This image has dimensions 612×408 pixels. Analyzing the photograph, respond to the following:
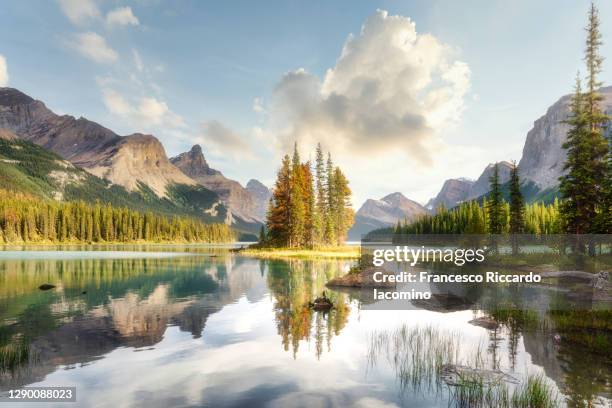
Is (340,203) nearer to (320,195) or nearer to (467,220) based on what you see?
(320,195)

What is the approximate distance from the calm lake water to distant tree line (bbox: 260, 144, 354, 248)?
51993 millimetres

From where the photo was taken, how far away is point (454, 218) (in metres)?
135

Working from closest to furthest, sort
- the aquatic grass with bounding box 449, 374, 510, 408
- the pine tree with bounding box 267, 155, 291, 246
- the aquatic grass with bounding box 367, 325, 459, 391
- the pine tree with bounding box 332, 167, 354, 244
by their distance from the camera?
1. the aquatic grass with bounding box 449, 374, 510, 408
2. the aquatic grass with bounding box 367, 325, 459, 391
3. the pine tree with bounding box 267, 155, 291, 246
4. the pine tree with bounding box 332, 167, 354, 244

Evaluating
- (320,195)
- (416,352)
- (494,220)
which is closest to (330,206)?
(320,195)

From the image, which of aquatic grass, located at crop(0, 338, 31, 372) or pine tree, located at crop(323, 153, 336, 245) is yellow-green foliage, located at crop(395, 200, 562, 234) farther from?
aquatic grass, located at crop(0, 338, 31, 372)

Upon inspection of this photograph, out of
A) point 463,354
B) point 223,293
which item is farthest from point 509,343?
point 223,293

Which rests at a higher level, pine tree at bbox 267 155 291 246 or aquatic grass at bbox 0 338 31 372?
pine tree at bbox 267 155 291 246

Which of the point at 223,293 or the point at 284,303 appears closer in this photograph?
the point at 284,303

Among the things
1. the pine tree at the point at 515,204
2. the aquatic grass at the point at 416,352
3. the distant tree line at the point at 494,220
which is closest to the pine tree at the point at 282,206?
the distant tree line at the point at 494,220

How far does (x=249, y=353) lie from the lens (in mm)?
16219

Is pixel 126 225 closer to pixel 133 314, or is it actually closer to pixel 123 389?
pixel 133 314

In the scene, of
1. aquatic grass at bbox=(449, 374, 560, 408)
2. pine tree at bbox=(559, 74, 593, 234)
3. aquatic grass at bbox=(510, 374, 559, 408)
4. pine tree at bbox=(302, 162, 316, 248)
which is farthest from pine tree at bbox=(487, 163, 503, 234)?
aquatic grass at bbox=(510, 374, 559, 408)

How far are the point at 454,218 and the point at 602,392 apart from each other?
132m

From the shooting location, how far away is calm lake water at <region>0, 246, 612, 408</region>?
38.7ft
